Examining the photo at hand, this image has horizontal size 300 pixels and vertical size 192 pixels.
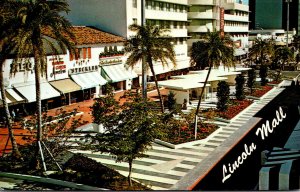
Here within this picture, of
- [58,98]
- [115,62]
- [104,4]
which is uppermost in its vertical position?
[104,4]

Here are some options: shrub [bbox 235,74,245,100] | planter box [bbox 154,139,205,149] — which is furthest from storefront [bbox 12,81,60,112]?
shrub [bbox 235,74,245,100]

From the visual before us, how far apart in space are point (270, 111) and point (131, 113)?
25.2m

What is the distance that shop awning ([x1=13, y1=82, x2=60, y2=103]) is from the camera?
3550 cm

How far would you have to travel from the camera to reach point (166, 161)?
26312 millimetres

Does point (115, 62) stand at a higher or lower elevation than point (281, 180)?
higher

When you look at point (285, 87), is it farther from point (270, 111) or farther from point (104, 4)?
point (104, 4)

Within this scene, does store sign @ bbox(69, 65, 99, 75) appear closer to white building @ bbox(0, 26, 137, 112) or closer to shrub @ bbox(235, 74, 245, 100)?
white building @ bbox(0, 26, 137, 112)

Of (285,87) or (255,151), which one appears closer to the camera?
(255,151)

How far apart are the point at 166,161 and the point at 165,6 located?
4620 cm

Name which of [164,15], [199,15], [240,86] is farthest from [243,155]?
[199,15]

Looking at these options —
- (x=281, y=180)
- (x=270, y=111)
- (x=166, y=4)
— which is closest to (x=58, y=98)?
(x=270, y=111)

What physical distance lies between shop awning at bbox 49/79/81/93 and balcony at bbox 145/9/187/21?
2201cm

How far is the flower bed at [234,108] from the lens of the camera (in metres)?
40.1

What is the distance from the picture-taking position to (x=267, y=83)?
66125 millimetres
